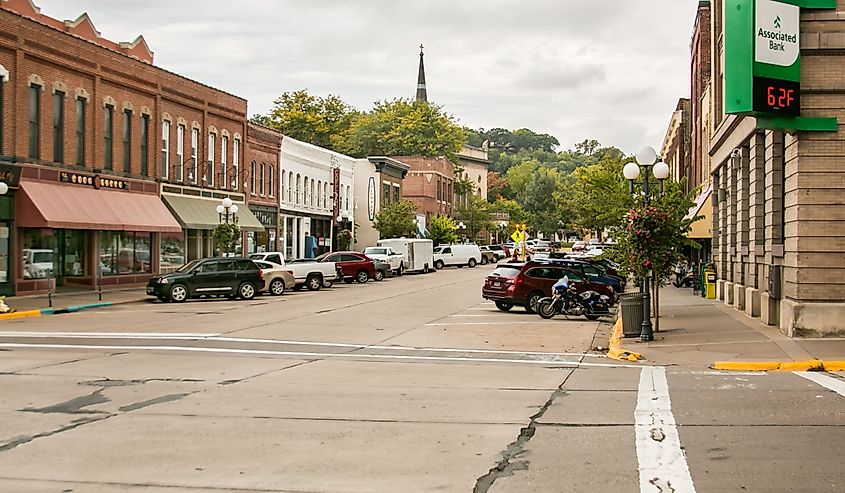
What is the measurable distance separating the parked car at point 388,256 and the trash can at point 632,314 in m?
32.6

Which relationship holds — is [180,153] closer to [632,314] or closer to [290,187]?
[290,187]

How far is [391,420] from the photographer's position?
406 inches

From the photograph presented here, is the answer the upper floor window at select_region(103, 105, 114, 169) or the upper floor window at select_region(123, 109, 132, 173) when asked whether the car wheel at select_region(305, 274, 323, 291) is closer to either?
the upper floor window at select_region(123, 109, 132, 173)

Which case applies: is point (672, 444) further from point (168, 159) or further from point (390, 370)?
point (168, 159)

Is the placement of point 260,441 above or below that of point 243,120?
below

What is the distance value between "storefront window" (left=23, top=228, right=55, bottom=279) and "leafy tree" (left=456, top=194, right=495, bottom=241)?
63.2m

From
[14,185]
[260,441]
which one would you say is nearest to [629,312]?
[260,441]

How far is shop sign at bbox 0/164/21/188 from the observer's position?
3019 centimetres

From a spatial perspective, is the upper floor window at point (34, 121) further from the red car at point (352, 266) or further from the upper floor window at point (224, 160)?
the red car at point (352, 266)

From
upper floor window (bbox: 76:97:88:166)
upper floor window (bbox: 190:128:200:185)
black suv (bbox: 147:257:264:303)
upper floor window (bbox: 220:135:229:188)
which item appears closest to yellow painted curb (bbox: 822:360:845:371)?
black suv (bbox: 147:257:264:303)

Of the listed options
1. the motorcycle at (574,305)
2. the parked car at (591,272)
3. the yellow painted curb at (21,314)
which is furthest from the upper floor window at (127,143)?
the motorcycle at (574,305)

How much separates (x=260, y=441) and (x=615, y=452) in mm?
3576

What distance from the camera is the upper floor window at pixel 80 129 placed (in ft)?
115

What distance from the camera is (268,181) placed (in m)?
53.8
